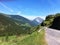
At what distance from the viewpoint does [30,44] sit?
16.4 metres

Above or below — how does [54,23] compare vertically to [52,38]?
above

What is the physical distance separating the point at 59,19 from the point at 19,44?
70591 millimetres

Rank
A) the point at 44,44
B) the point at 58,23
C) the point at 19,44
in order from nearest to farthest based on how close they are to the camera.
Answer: the point at 19,44, the point at 44,44, the point at 58,23

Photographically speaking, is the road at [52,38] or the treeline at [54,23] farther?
the treeline at [54,23]

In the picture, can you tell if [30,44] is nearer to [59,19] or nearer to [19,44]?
[19,44]

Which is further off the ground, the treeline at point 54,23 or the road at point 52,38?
the treeline at point 54,23

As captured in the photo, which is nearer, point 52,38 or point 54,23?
point 52,38

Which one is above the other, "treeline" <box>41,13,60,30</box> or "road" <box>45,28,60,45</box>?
"treeline" <box>41,13,60,30</box>

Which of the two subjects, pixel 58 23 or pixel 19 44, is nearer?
pixel 19 44

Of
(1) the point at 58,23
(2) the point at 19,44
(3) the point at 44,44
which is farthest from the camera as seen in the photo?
(1) the point at 58,23

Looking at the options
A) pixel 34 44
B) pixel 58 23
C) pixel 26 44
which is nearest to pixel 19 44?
pixel 26 44

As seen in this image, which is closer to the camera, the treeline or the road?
the road

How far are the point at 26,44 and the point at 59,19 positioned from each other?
70.1 metres

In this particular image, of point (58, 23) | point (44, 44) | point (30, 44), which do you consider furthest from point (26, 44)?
point (58, 23)
